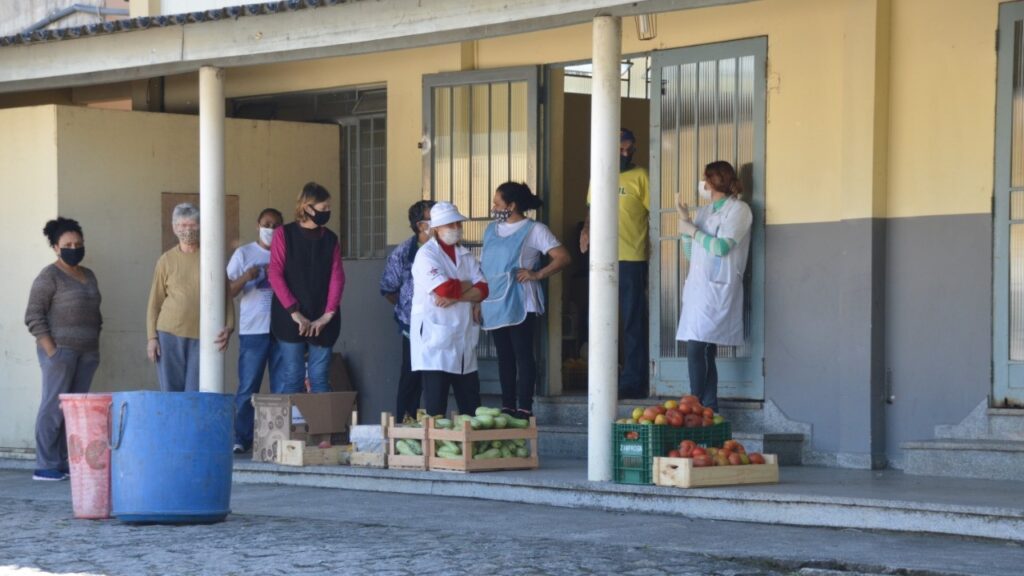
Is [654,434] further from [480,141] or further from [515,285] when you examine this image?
[480,141]

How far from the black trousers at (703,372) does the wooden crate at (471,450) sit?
3.79 feet

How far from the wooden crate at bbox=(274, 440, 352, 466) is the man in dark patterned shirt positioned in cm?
80

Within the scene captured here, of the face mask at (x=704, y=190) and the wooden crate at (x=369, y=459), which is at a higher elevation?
the face mask at (x=704, y=190)

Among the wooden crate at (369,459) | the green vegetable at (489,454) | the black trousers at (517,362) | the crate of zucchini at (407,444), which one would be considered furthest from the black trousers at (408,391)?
the green vegetable at (489,454)

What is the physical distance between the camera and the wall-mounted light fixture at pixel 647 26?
12.3 meters

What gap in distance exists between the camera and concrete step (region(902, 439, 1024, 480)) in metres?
10.1

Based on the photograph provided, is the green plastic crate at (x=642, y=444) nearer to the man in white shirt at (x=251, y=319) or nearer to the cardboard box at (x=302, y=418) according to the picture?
the cardboard box at (x=302, y=418)

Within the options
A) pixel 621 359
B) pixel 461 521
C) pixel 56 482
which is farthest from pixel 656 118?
pixel 56 482

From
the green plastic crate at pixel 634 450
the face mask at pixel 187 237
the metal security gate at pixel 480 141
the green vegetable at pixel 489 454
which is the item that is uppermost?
the metal security gate at pixel 480 141

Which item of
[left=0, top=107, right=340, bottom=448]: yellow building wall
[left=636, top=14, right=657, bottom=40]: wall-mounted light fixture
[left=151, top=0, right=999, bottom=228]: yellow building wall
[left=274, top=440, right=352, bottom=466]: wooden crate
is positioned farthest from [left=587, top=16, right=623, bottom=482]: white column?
[left=0, top=107, right=340, bottom=448]: yellow building wall

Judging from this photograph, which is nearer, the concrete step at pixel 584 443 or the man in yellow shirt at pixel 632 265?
the concrete step at pixel 584 443

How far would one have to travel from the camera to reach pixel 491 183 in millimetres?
13375

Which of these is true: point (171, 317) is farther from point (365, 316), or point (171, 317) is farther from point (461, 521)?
point (461, 521)

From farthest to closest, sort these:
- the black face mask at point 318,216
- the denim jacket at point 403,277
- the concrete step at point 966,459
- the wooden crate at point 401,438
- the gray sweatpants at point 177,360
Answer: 1. the denim jacket at point 403,277
2. the gray sweatpants at point 177,360
3. the black face mask at point 318,216
4. the wooden crate at point 401,438
5. the concrete step at point 966,459
